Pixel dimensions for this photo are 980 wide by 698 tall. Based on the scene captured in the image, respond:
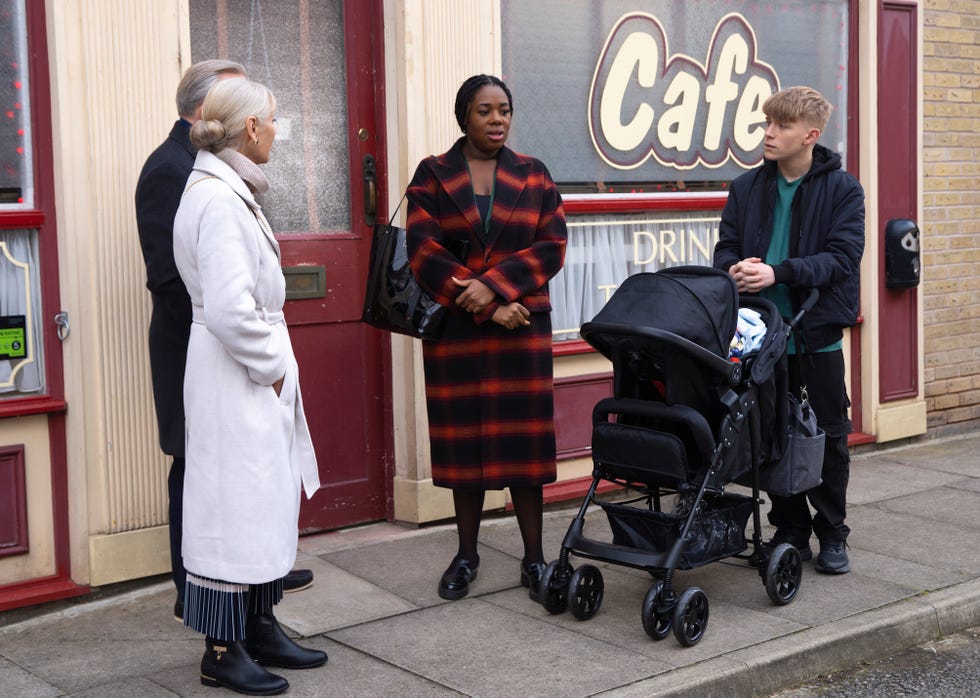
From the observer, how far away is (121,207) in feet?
16.5

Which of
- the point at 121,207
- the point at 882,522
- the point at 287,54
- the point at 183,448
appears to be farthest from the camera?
the point at 882,522

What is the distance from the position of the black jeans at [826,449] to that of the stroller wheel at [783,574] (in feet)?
1.45

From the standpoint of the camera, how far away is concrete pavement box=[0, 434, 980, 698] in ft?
14.0

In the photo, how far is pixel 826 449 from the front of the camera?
5441mm

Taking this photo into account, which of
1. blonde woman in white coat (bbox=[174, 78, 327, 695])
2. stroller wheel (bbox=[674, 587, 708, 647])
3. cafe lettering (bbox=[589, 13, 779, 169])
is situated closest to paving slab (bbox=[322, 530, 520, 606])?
stroller wheel (bbox=[674, 587, 708, 647])

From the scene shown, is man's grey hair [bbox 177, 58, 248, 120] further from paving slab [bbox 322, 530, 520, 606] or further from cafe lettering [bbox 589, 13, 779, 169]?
cafe lettering [bbox 589, 13, 779, 169]

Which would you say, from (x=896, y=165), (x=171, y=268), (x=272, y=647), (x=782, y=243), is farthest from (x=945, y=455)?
(x=171, y=268)

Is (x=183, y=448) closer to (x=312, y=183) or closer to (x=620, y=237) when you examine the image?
(x=312, y=183)

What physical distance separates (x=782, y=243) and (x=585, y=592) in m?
1.74

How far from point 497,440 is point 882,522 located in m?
2.41

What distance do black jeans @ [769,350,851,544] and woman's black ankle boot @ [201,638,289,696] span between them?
2.37 metres

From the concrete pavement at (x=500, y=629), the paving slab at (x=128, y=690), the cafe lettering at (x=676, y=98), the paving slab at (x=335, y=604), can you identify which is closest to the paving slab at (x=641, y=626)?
the concrete pavement at (x=500, y=629)

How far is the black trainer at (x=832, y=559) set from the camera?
5.45 metres

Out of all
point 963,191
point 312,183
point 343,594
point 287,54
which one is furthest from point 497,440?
point 963,191
